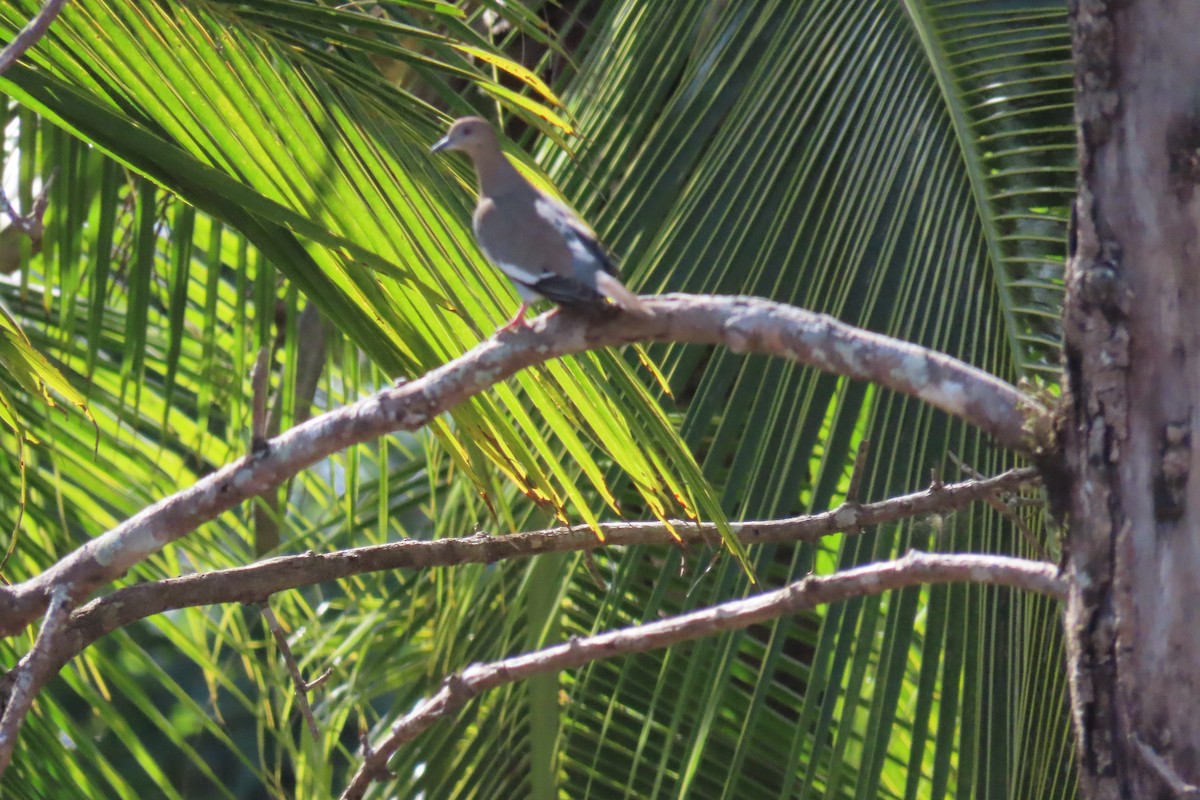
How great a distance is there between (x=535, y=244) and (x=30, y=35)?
2.02ft

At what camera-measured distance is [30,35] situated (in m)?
1.15

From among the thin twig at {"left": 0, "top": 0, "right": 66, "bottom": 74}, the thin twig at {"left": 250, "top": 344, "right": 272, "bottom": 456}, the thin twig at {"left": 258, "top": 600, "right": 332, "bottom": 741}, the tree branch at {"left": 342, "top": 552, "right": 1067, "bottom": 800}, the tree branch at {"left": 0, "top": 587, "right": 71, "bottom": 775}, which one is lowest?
the tree branch at {"left": 342, "top": 552, "right": 1067, "bottom": 800}

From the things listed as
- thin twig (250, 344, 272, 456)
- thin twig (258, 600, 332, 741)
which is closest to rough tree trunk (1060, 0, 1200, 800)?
thin twig (250, 344, 272, 456)

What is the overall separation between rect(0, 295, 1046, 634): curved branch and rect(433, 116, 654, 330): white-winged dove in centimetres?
5

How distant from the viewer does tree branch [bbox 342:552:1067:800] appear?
1218mm

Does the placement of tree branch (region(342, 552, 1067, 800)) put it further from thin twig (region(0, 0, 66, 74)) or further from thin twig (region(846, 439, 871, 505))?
thin twig (region(0, 0, 66, 74))

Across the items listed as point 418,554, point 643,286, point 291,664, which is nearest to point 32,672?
point 291,664

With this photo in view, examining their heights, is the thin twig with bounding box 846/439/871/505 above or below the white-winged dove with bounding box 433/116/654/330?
below

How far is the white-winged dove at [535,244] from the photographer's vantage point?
133cm

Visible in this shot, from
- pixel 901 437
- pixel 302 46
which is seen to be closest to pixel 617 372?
pixel 302 46

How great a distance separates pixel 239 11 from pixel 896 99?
1.24 metres

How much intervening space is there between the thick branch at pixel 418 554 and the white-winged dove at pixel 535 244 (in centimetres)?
29

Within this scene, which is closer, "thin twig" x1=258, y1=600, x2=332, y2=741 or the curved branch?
the curved branch

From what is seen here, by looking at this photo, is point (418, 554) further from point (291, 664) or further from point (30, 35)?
point (30, 35)
